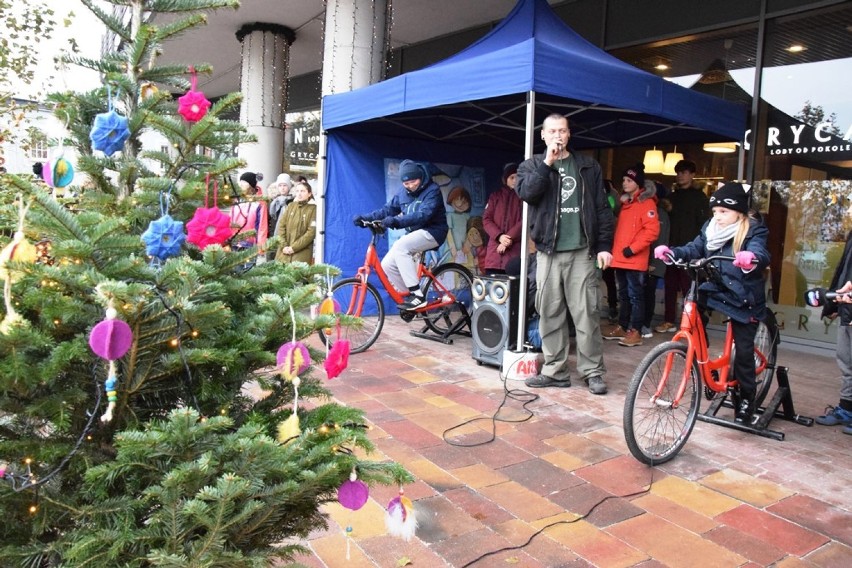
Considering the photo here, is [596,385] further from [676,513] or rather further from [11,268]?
[11,268]

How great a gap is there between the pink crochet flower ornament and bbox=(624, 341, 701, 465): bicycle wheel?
8.47 ft

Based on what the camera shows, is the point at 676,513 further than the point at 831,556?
Yes

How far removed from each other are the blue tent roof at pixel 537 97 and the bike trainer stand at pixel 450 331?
217 centimetres

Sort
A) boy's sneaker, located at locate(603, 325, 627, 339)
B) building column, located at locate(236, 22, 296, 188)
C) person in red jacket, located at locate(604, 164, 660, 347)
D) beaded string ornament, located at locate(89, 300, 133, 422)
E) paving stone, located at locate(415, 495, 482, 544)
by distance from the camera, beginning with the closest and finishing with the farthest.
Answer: beaded string ornament, located at locate(89, 300, 133, 422) → paving stone, located at locate(415, 495, 482, 544) → person in red jacket, located at locate(604, 164, 660, 347) → boy's sneaker, located at locate(603, 325, 627, 339) → building column, located at locate(236, 22, 296, 188)

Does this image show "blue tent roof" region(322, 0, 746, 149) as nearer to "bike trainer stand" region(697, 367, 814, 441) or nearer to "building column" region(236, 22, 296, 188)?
"bike trainer stand" region(697, 367, 814, 441)

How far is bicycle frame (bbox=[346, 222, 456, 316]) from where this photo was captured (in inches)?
239

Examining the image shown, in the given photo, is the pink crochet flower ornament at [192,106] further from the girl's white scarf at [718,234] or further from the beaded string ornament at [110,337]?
the girl's white scarf at [718,234]

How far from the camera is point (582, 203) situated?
16.0 feet

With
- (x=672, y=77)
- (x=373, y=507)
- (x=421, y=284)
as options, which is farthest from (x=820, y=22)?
(x=373, y=507)

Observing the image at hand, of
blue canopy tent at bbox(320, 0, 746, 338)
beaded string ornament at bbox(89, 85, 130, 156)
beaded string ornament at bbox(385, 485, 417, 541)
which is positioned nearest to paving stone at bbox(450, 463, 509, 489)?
beaded string ornament at bbox(385, 485, 417, 541)

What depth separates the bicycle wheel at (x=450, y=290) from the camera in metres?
6.66

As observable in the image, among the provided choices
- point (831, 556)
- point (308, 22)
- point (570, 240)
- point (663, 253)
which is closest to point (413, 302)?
point (570, 240)

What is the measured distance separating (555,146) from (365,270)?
2309 millimetres

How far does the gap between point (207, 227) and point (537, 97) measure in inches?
209
